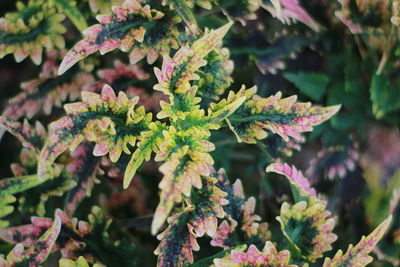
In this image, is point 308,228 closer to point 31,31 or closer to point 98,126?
point 98,126

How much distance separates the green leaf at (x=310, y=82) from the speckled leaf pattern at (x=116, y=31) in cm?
46

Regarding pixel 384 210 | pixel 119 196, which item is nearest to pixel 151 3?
pixel 119 196

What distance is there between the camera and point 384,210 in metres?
1.50

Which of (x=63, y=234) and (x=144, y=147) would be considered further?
(x=63, y=234)

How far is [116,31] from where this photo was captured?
1.05 metres

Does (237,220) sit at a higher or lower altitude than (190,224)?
lower


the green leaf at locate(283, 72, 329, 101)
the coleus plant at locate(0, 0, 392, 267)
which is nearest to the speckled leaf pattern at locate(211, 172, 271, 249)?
the coleus plant at locate(0, 0, 392, 267)

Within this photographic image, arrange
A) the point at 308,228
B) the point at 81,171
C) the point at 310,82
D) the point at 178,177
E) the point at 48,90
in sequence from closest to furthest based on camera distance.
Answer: the point at 178,177 < the point at 308,228 < the point at 81,171 < the point at 48,90 < the point at 310,82

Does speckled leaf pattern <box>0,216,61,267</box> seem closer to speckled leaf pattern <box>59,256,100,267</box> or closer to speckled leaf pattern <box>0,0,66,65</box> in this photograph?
speckled leaf pattern <box>59,256,100,267</box>

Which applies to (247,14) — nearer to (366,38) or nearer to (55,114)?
(366,38)

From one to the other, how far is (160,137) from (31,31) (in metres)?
0.45

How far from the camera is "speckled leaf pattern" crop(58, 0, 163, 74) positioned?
996mm

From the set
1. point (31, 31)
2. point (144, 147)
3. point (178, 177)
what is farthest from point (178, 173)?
point (31, 31)

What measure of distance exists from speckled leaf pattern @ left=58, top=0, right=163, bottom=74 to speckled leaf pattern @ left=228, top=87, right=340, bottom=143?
240 mm
